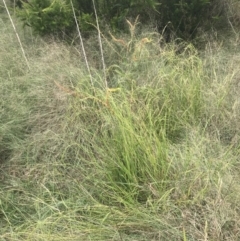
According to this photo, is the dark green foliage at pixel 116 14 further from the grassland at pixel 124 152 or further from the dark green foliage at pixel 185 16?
the grassland at pixel 124 152

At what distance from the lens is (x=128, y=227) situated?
149 cm

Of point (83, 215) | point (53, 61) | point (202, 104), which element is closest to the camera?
point (83, 215)

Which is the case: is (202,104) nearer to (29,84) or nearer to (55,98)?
(55,98)

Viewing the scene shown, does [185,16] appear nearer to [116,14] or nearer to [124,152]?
[116,14]

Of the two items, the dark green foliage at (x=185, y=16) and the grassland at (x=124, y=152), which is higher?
the dark green foliage at (x=185, y=16)

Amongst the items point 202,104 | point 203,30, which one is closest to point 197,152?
point 202,104

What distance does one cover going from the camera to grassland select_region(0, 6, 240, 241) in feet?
4.83

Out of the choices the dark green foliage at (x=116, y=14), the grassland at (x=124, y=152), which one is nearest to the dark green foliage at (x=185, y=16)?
the dark green foliage at (x=116, y=14)

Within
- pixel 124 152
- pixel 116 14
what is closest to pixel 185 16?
pixel 116 14

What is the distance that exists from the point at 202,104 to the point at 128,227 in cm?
89

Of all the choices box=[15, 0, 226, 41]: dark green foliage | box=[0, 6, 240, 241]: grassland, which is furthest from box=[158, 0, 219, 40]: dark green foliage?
box=[0, 6, 240, 241]: grassland

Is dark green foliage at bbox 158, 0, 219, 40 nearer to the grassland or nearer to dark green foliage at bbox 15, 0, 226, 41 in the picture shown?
dark green foliage at bbox 15, 0, 226, 41

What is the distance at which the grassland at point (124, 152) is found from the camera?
1471 mm

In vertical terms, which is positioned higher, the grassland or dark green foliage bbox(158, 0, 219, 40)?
dark green foliage bbox(158, 0, 219, 40)
